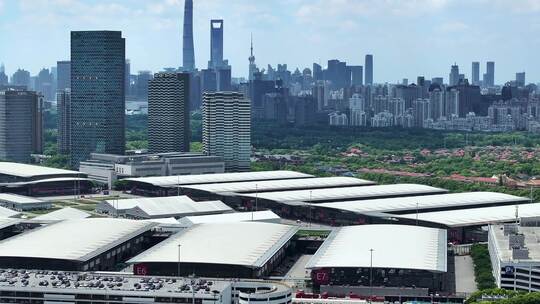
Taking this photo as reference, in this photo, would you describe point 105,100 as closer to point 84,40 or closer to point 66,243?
point 84,40

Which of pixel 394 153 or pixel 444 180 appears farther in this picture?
pixel 394 153

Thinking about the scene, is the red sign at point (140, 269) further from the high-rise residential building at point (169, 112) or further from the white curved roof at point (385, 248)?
the high-rise residential building at point (169, 112)

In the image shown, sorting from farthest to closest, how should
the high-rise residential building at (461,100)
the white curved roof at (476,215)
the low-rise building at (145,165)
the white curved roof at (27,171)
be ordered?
the high-rise residential building at (461,100) → the low-rise building at (145,165) → the white curved roof at (27,171) → the white curved roof at (476,215)

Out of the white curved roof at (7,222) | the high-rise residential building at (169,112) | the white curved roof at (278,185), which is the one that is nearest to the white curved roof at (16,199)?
the white curved roof at (278,185)

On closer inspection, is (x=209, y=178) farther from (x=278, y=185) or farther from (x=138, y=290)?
(x=138, y=290)

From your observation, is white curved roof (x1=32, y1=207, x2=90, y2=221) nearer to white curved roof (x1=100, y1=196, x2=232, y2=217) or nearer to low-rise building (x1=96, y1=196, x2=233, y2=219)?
low-rise building (x1=96, y1=196, x2=233, y2=219)

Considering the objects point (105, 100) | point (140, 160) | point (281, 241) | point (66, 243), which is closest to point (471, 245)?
point (281, 241)

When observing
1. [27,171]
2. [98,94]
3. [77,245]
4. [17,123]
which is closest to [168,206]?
[77,245]
